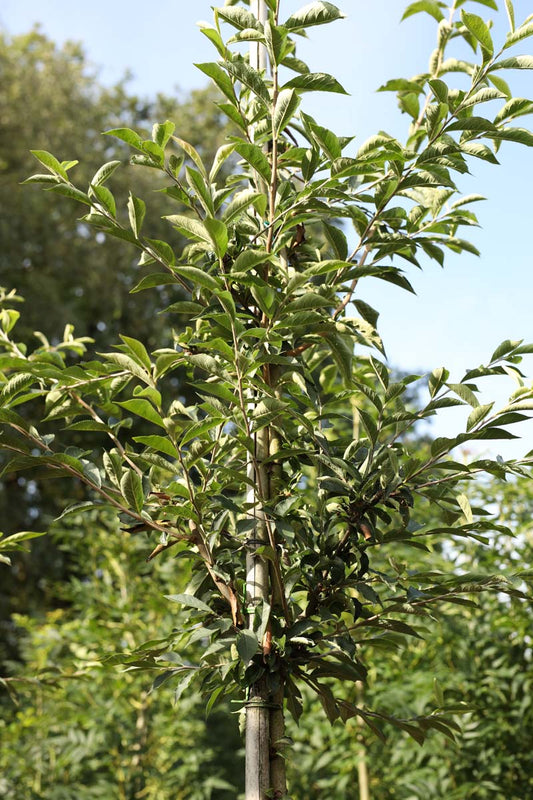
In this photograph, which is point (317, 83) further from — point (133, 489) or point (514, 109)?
point (133, 489)

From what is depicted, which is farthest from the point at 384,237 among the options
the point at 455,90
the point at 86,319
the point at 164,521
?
the point at 86,319

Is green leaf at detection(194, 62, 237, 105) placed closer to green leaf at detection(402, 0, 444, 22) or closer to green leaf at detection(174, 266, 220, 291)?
green leaf at detection(174, 266, 220, 291)

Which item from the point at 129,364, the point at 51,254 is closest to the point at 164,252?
the point at 129,364

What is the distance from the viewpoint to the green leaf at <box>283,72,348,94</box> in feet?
3.34

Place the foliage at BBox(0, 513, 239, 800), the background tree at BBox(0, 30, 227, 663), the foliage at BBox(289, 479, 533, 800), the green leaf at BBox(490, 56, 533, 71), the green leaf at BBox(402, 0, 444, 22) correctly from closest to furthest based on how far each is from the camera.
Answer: the green leaf at BBox(490, 56, 533, 71), the green leaf at BBox(402, 0, 444, 22), the foliage at BBox(289, 479, 533, 800), the foliage at BBox(0, 513, 239, 800), the background tree at BBox(0, 30, 227, 663)

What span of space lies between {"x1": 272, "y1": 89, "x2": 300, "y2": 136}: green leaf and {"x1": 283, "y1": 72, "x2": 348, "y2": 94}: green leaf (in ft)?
0.05

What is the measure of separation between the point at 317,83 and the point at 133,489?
2.04ft

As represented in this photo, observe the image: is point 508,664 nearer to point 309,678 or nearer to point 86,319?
point 309,678

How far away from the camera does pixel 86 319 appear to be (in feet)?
32.8

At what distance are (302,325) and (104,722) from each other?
3.06 m

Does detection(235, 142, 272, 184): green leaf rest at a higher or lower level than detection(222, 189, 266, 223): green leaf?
higher

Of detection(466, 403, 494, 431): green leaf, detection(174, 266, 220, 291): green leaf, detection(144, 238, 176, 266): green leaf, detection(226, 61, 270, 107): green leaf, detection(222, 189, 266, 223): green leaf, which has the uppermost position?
detection(226, 61, 270, 107): green leaf

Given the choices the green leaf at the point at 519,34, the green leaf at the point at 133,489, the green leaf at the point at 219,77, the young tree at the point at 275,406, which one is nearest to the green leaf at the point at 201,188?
the young tree at the point at 275,406

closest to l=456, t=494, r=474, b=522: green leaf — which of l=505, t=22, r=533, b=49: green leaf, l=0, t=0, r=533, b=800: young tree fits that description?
→ l=0, t=0, r=533, b=800: young tree
